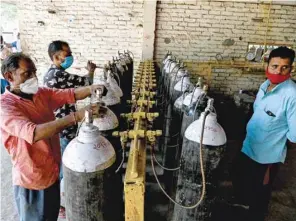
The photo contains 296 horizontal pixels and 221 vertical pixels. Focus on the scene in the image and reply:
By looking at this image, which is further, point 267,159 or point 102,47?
point 102,47

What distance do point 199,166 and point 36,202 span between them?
52.6 inches

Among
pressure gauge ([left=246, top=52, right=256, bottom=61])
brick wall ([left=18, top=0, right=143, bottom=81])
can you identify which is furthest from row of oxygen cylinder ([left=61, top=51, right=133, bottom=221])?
pressure gauge ([left=246, top=52, right=256, bottom=61])

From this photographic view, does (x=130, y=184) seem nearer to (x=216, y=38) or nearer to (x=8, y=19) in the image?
(x=216, y=38)

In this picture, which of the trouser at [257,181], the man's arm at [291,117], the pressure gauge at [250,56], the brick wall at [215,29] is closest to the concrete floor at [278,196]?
the trouser at [257,181]

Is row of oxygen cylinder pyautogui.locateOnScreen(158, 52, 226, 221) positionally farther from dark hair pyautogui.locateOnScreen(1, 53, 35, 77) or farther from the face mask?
dark hair pyautogui.locateOnScreen(1, 53, 35, 77)

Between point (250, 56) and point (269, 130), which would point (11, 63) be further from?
point (250, 56)

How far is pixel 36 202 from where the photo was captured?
6.79ft

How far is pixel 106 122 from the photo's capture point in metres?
1.84

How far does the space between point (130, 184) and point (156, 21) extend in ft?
16.9

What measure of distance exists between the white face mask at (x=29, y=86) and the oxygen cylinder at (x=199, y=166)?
3.73 ft

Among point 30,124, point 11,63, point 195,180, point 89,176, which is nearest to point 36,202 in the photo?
point 30,124

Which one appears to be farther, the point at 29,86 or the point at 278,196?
the point at 278,196

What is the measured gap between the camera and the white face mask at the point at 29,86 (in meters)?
1.82

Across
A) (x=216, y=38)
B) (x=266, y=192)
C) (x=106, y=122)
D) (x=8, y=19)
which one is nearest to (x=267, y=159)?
(x=266, y=192)
